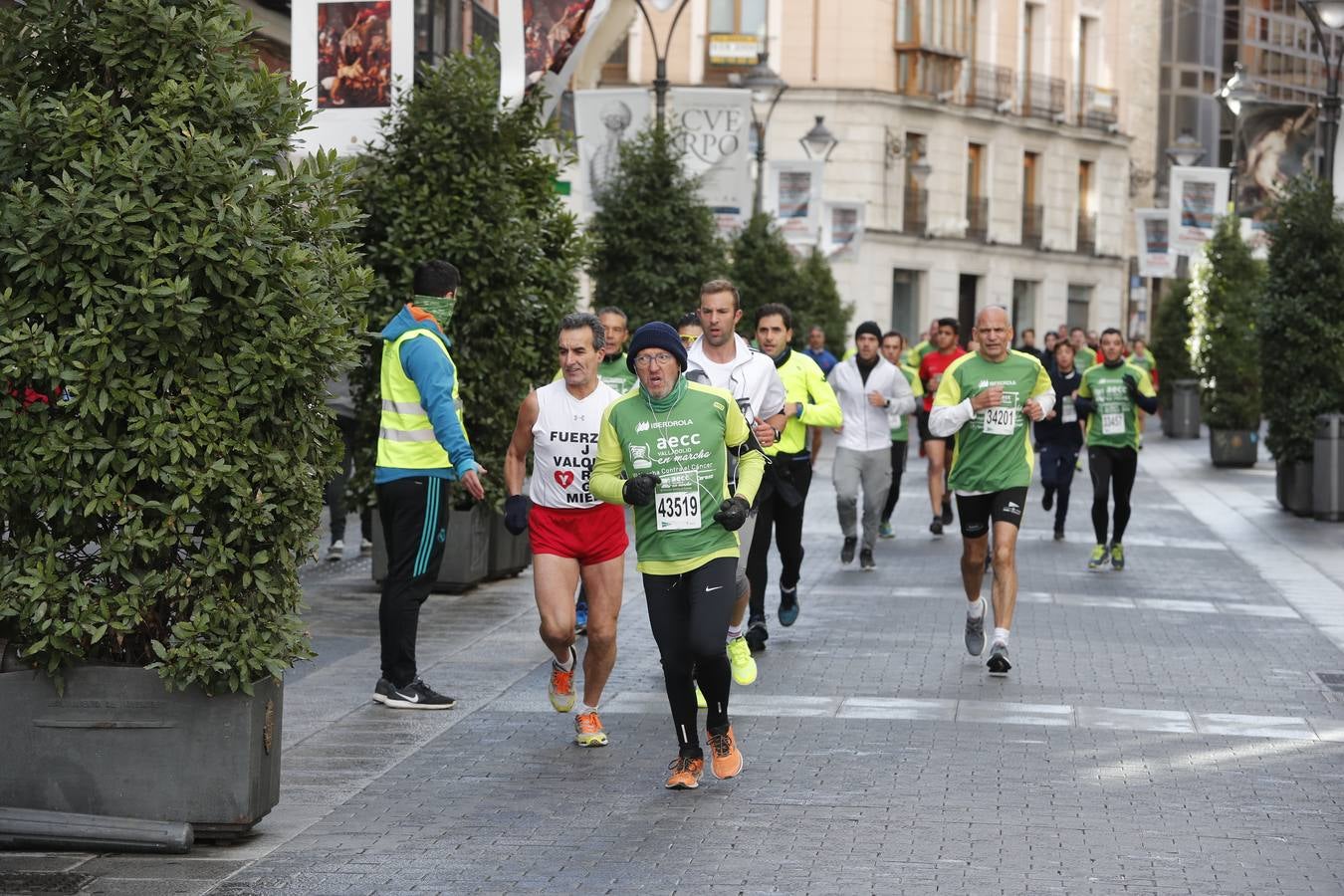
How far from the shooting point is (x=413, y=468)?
33.0ft

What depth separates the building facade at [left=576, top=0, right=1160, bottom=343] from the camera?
56250 mm

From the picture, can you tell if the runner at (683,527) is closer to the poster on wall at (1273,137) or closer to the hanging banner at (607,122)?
the hanging banner at (607,122)

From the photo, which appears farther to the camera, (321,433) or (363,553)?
(363,553)

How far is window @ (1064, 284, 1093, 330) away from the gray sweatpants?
4837 cm

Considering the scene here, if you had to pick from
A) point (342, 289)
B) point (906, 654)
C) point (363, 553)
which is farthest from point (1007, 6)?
point (342, 289)

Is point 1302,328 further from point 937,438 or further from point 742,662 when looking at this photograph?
point 742,662

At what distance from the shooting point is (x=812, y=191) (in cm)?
3634

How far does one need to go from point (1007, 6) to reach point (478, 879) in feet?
188

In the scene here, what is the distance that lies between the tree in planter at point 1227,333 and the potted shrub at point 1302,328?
22.3ft

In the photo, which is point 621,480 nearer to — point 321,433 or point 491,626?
point 321,433

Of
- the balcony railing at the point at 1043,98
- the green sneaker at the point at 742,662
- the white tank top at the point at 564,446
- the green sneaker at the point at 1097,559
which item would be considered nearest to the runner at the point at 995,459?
the green sneaker at the point at 742,662

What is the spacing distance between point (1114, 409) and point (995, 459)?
20.1 feet

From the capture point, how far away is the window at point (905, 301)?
2276 inches

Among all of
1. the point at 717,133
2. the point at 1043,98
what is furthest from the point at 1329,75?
the point at 1043,98
